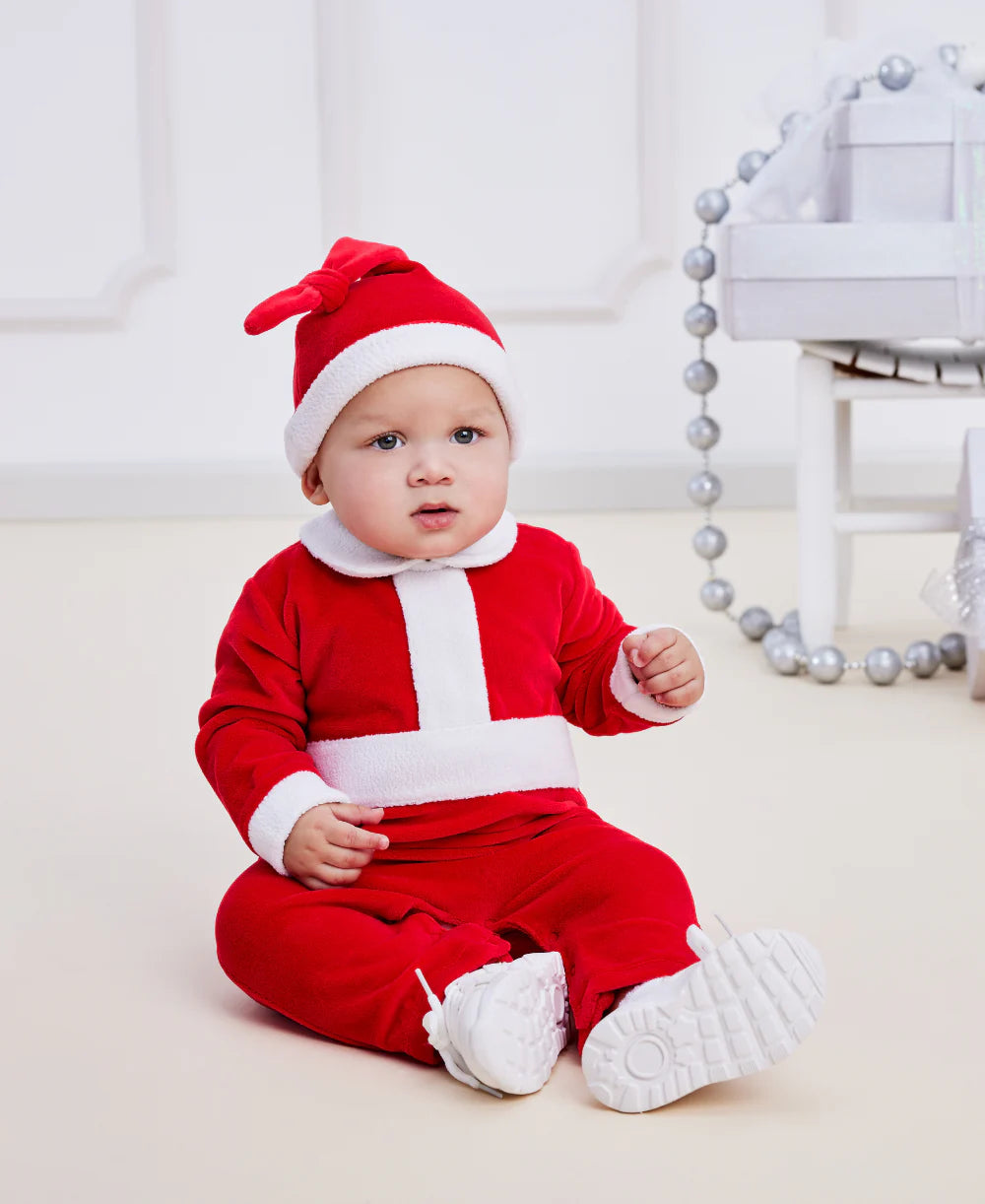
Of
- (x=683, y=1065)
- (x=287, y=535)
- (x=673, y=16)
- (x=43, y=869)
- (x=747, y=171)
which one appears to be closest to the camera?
(x=683, y=1065)

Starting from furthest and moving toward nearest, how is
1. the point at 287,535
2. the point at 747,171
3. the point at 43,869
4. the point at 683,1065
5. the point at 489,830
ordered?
the point at 287,535
the point at 747,171
the point at 43,869
the point at 489,830
the point at 683,1065

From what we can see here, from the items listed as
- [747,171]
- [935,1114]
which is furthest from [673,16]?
[935,1114]

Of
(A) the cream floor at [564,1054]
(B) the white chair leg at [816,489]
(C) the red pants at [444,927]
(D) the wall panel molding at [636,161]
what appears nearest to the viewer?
(A) the cream floor at [564,1054]

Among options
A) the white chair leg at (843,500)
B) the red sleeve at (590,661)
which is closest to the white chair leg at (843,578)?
the white chair leg at (843,500)

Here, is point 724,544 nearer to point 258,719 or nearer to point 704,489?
point 704,489

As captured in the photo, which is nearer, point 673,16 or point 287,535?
point 287,535

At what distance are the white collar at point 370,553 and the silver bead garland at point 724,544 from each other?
75 cm

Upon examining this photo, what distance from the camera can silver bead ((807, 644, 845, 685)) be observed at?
58.2 inches

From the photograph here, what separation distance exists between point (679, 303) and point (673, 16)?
504mm

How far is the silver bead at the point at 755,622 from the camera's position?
1649 millimetres

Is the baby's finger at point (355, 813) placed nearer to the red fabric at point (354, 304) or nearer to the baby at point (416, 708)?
the baby at point (416, 708)

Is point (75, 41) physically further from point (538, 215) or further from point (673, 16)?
point (673, 16)

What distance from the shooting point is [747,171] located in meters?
1.59

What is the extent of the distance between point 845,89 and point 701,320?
294mm
